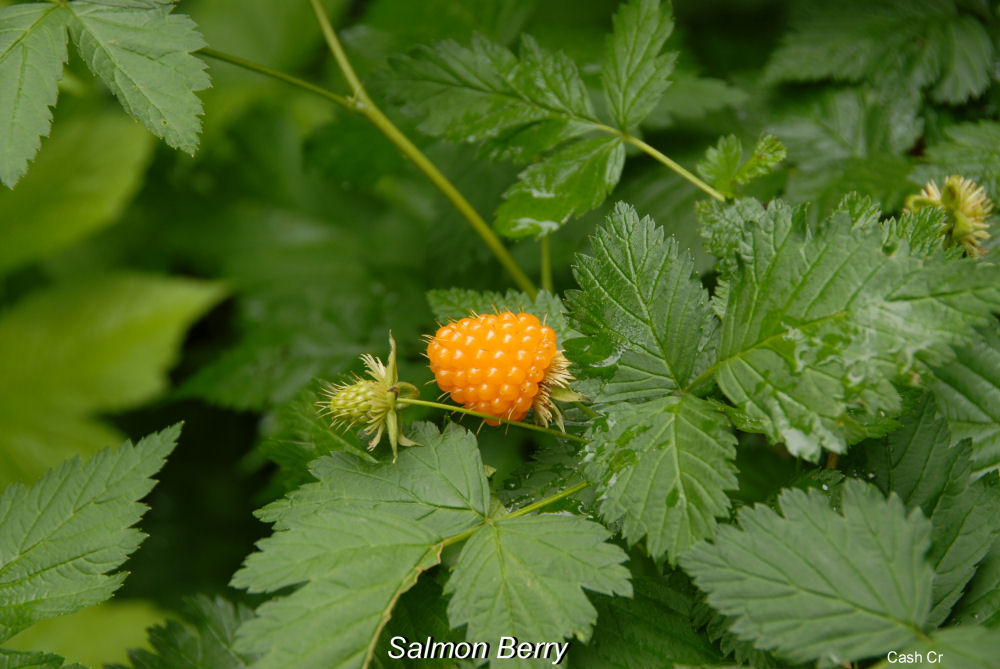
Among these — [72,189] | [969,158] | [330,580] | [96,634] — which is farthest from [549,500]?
[72,189]

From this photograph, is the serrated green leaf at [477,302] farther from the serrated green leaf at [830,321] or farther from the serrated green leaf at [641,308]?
the serrated green leaf at [830,321]

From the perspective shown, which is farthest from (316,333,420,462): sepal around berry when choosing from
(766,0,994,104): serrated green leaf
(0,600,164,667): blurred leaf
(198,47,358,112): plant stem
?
(0,600,164,667): blurred leaf

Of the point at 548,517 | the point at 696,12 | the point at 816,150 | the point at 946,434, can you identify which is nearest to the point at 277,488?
the point at 548,517

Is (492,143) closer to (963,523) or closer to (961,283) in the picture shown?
(961,283)

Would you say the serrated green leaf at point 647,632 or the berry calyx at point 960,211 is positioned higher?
the berry calyx at point 960,211

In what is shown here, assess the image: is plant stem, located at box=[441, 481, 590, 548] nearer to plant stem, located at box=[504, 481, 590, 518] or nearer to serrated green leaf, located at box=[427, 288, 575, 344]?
plant stem, located at box=[504, 481, 590, 518]

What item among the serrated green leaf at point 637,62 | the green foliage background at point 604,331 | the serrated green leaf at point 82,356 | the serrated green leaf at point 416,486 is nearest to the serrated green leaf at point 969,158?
the green foliage background at point 604,331

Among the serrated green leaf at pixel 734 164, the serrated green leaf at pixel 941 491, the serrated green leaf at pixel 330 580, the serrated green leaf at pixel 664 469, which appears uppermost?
the serrated green leaf at pixel 734 164

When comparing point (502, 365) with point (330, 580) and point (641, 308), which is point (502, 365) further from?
point (330, 580)
